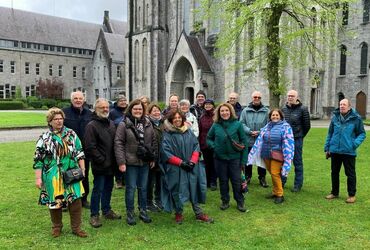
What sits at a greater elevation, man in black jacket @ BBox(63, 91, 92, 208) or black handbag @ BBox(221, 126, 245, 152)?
man in black jacket @ BBox(63, 91, 92, 208)

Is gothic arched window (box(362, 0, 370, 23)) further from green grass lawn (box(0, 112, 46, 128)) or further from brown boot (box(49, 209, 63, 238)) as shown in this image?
brown boot (box(49, 209, 63, 238))

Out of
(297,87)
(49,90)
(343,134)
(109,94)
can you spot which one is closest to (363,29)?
(297,87)

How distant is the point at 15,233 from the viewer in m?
5.59

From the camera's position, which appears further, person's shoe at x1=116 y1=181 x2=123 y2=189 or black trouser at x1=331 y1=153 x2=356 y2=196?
person's shoe at x1=116 y1=181 x2=123 y2=189

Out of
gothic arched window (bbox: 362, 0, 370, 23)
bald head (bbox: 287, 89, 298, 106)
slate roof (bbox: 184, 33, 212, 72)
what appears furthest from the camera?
slate roof (bbox: 184, 33, 212, 72)

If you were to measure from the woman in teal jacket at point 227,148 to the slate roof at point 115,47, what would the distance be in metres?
56.1

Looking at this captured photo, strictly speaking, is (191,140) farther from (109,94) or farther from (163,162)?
(109,94)

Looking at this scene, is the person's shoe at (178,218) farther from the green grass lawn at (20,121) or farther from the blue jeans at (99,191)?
the green grass lawn at (20,121)

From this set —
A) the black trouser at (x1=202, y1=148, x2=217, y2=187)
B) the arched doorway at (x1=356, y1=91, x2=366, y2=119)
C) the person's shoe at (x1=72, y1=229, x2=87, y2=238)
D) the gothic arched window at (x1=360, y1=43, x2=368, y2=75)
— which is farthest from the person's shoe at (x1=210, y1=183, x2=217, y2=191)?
the gothic arched window at (x1=360, y1=43, x2=368, y2=75)

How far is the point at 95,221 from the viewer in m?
5.96

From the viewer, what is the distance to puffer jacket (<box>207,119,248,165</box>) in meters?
6.63

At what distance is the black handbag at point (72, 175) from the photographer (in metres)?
5.24

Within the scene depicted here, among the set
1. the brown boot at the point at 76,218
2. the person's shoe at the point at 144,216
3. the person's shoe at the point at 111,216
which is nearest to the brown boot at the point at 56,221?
the brown boot at the point at 76,218

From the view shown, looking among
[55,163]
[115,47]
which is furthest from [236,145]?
[115,47]
